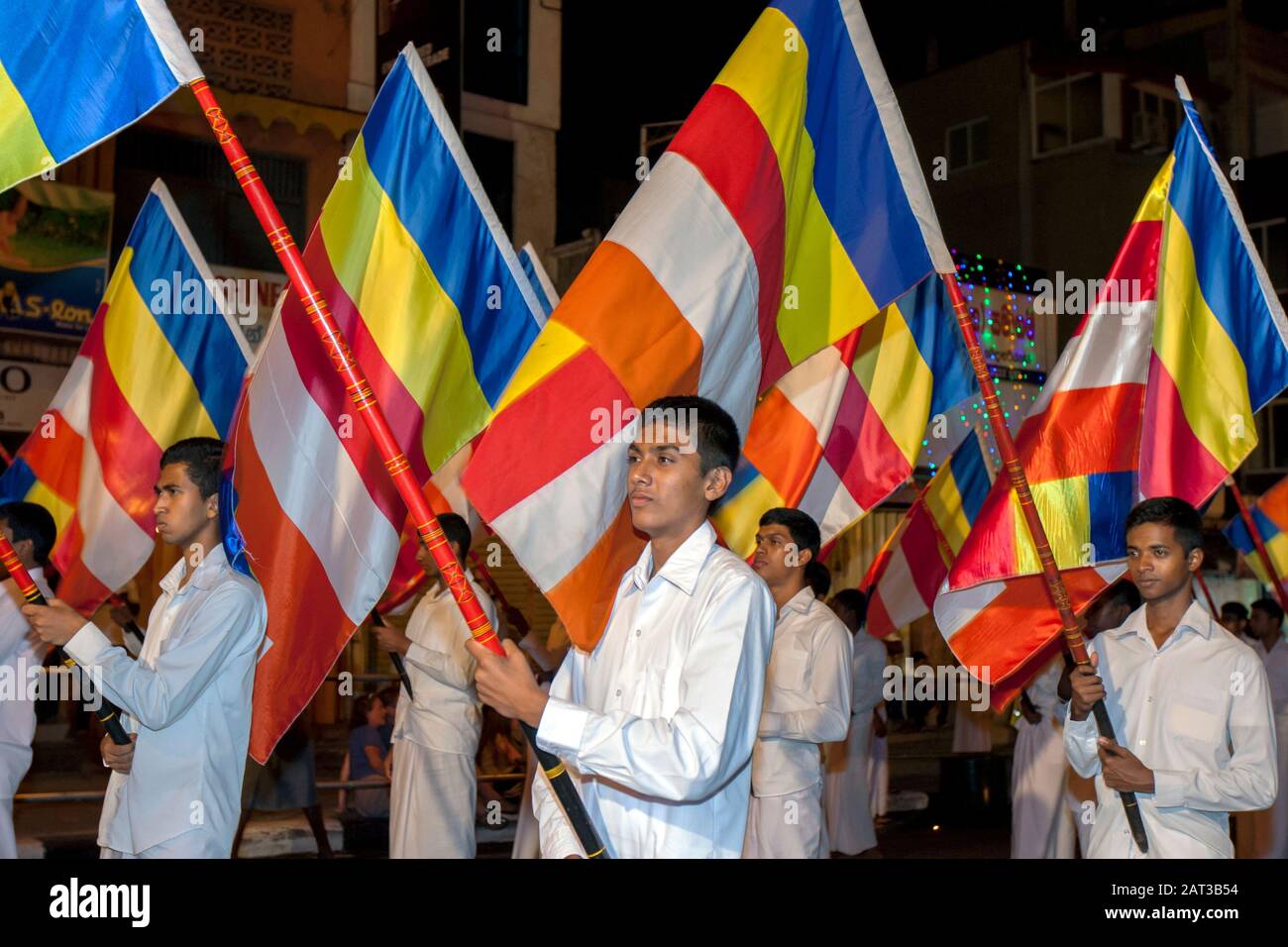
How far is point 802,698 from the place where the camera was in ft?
22.6

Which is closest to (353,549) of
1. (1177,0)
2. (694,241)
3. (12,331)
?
(694,241)

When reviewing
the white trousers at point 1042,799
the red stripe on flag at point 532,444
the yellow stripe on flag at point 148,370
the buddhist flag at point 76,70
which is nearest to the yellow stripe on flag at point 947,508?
the white trousers at point 1042,799

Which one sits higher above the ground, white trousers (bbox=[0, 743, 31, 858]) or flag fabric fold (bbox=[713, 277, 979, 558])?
flag fabric fold (bbox=[713, 277, 979, 558])

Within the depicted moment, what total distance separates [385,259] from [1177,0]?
24199 millimetres

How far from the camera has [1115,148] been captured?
25.6 metres

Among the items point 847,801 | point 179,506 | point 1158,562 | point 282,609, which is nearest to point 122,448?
point 282,609

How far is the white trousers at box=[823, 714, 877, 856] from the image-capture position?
34.2 feet

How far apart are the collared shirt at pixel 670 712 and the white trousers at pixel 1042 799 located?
18.7 ft

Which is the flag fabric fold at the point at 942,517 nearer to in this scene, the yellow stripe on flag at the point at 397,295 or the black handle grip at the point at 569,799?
the yellow stripe on flag at the point at 397,295

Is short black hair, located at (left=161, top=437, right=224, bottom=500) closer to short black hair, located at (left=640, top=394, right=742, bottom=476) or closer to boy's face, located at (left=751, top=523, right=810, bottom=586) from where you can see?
short black hair, located at (left=640, top=394, right=742, bottom=476)

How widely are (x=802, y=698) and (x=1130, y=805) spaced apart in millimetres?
2532

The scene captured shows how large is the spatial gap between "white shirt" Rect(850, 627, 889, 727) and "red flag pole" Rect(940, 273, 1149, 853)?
20.6 feet

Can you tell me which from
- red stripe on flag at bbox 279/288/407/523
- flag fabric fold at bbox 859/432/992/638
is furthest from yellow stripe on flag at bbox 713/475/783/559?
flag fabric fold at bbox 859/432/992/638

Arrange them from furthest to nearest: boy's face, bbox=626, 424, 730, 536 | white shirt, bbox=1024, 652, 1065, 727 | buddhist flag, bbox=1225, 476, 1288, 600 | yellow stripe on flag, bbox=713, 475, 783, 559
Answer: white shirt, bbox=1024, 652, 1065, 727 < buddhist flag, bbox=1225, 476, 1288, 600 < yellow stripe on flag, bbox=713, 475, 783, 559 < boy's face, bbox=626, 424, 730, 536
